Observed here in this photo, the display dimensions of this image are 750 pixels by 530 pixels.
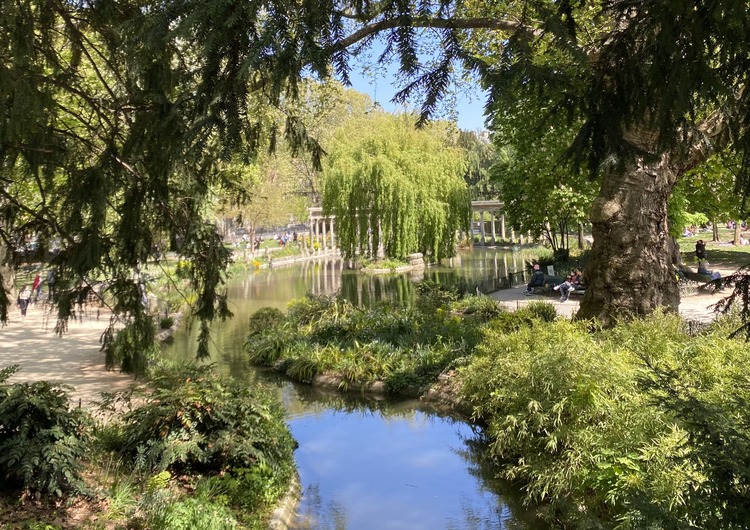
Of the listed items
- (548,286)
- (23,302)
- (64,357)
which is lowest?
(64,357)

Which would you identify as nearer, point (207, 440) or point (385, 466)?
point (207, 440)

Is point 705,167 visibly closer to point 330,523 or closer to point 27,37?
point 330,523

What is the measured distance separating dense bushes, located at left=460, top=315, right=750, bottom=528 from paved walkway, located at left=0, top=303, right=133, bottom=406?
5.68 meters

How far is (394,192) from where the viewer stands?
25.5m

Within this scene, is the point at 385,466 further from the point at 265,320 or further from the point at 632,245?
the point at 265,320

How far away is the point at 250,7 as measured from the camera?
2.81 m

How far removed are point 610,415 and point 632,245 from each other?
4.22 meters

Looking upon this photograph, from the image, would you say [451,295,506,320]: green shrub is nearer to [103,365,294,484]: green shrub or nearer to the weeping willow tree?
[103,365,294,484]: green shrub

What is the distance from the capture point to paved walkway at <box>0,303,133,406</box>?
1060 centimetres

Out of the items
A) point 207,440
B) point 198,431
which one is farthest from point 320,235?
point 207,440

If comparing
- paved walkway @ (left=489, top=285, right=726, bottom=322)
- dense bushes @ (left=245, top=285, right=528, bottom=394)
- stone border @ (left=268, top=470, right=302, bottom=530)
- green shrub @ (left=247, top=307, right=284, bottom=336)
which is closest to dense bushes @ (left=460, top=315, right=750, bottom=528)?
dense bushes @ (left=245, top=285, right=528, bottom=394)

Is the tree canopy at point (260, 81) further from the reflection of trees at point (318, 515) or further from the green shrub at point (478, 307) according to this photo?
the green shrub at point (478, 307)

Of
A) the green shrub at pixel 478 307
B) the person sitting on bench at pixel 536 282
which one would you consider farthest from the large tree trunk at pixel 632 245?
the person sitting on bench at pixel 536 282

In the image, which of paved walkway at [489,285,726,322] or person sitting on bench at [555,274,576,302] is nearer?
paved walkway at [489,285,726,322]
